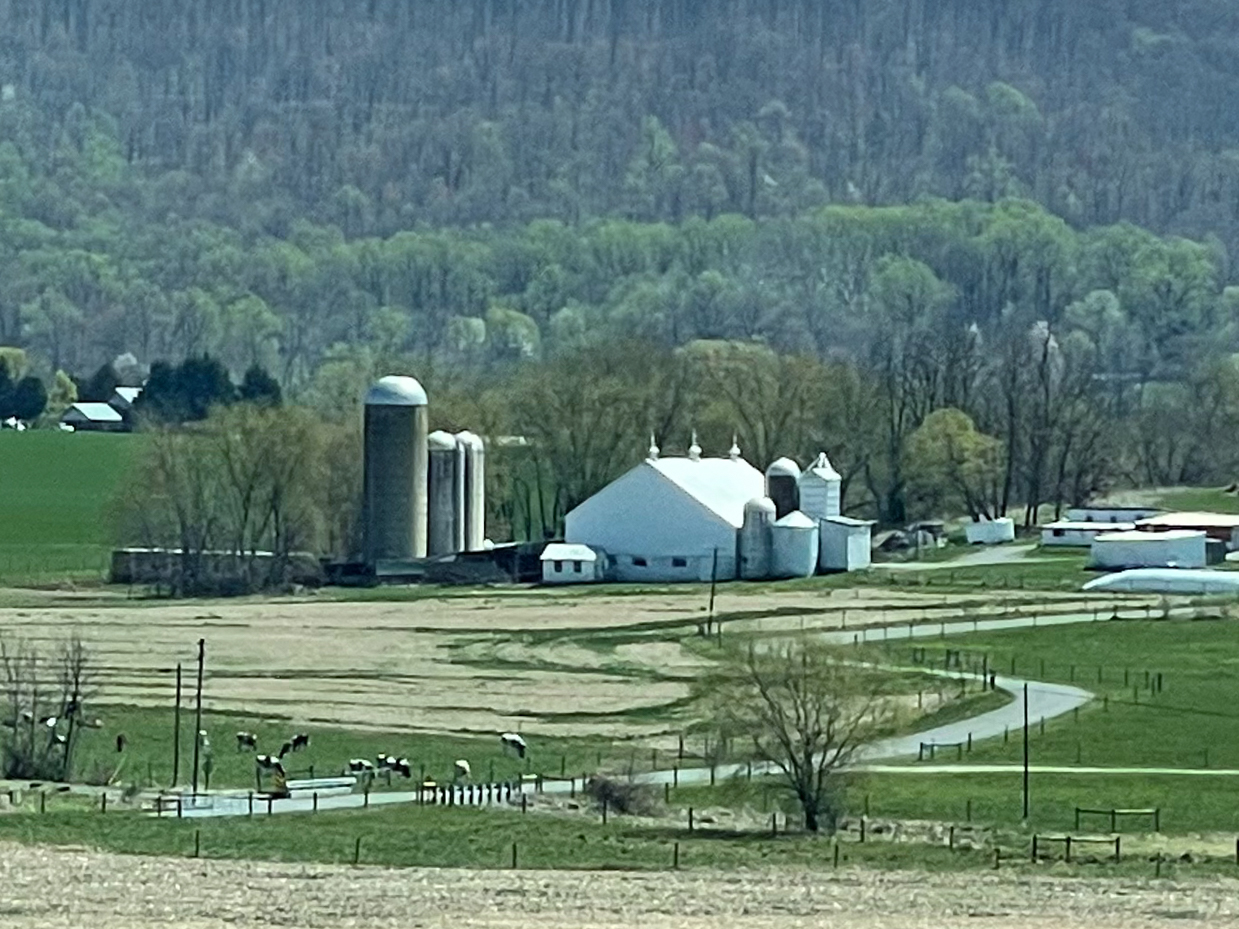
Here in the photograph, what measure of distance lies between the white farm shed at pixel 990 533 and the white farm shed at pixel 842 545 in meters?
9.31

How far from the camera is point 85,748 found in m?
60.1

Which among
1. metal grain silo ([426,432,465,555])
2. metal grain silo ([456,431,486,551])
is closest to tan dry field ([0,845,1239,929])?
metal grain silo ([426,432,465,555])

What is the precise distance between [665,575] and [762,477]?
6.23 meters

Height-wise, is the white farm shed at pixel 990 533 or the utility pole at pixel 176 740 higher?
the white farm shed at pixel 990 533

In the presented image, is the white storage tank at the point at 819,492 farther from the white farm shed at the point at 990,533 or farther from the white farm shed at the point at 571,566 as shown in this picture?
the white farm shed at the point at 990,533

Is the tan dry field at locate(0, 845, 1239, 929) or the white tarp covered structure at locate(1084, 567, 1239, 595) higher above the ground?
the white tarp covered structure at locate(1084, 567, 1239, 595)

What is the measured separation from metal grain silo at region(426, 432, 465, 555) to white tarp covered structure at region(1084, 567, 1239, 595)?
20426 millimetres

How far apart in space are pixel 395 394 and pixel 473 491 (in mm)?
4132

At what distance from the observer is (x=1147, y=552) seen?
337 feet

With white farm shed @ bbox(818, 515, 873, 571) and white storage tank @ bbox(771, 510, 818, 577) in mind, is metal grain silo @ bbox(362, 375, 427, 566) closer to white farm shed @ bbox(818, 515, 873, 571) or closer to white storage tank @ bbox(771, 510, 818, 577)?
white storage tank @ bbox(771, 510, 818, 577)

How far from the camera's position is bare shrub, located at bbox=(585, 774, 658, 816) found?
53031 mm

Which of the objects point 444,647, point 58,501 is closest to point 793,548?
point 444,647

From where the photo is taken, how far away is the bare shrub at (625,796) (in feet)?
174

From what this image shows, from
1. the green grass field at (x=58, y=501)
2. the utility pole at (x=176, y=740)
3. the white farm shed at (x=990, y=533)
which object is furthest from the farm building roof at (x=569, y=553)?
the utility pole at (x=176, y=740)
